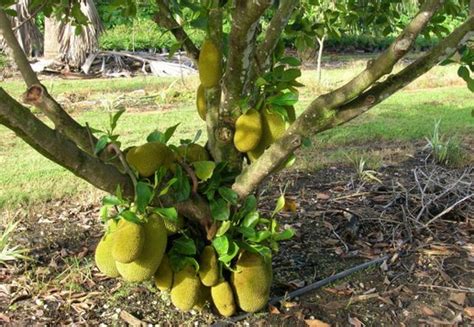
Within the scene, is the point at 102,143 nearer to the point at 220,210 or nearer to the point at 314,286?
the point at 220,210

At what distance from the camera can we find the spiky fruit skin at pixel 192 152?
1533mm

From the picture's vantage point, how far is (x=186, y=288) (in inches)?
58.7

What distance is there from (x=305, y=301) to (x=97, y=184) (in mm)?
824

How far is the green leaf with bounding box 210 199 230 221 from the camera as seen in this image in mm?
1501

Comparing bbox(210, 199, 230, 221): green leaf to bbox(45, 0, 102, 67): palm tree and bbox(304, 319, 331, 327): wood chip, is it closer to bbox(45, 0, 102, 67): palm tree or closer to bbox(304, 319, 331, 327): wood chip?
bbox(304, 319, 331, 327): wood chip

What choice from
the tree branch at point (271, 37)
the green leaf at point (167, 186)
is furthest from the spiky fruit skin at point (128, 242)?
the tree branch at point (271, 37)

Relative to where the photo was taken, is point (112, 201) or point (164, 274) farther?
point (164, 274)

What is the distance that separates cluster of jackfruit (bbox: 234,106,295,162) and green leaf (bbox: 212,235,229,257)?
0.24m

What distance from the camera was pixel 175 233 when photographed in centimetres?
156

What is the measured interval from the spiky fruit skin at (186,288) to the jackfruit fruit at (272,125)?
1.37ft

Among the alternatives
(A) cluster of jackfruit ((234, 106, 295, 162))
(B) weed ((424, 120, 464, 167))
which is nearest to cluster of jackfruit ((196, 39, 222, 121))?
(A) cluster of jackfruit ((234, 106, 295, 162))

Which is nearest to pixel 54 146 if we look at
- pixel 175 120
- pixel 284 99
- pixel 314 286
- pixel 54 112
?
pixel 54 112

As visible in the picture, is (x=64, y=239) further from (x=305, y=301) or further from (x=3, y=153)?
(x=3, y=153)

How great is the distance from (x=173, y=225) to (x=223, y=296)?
0.78ft
